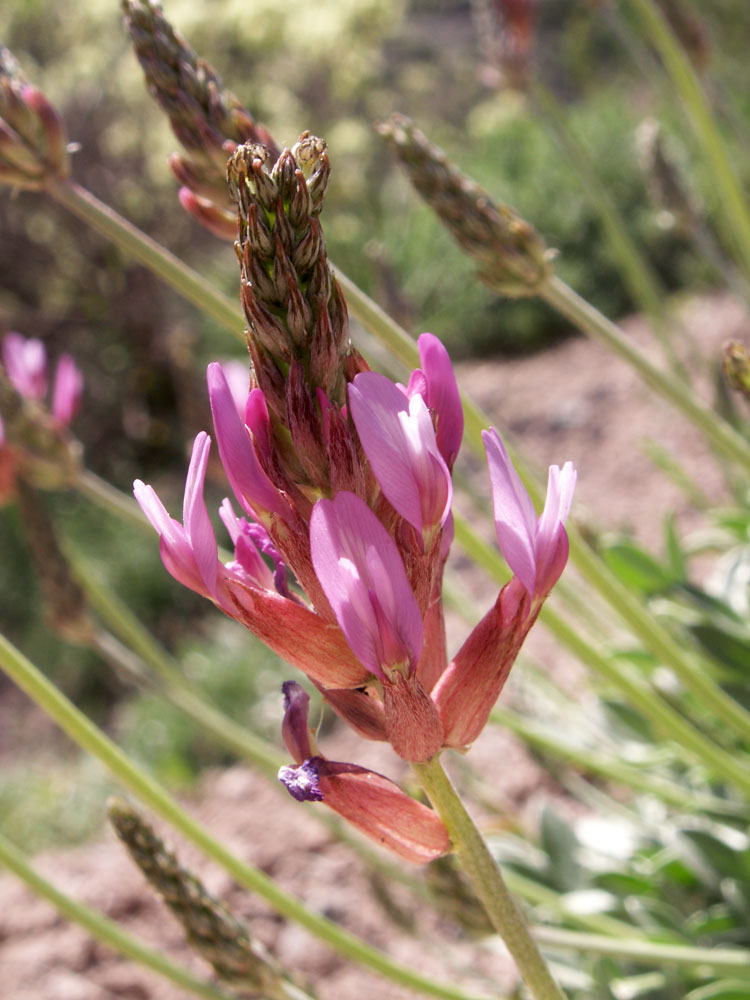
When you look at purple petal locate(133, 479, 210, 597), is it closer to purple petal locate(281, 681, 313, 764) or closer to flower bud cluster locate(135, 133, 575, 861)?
flower bud cluster locate(135, 133, 575, 861)

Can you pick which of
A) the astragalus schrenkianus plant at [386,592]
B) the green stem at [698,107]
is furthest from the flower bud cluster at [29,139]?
the green stem at [698,107]

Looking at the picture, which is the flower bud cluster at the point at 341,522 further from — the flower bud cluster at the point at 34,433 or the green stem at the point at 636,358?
the flower bud cluster at the point at 34,433

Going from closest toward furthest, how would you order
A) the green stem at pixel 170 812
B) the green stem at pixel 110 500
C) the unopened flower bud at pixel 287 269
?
1. the unopened flower bud at pixel 287 269
2. the green stem at pixel 170 812
3. the green stem at pixel 110 500

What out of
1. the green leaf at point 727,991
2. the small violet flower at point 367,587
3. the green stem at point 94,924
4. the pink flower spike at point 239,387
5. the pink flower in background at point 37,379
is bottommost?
the green stem at point 94,924

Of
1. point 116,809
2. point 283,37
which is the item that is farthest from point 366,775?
point 283,37

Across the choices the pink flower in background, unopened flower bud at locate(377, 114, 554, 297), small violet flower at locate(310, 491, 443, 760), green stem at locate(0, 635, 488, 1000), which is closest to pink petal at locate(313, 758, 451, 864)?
small violet flower at locate(310, 491, 443, 760)

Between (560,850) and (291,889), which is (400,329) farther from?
(291,889)

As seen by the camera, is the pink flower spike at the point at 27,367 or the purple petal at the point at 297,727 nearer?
the purple petal at the point at 297,727
